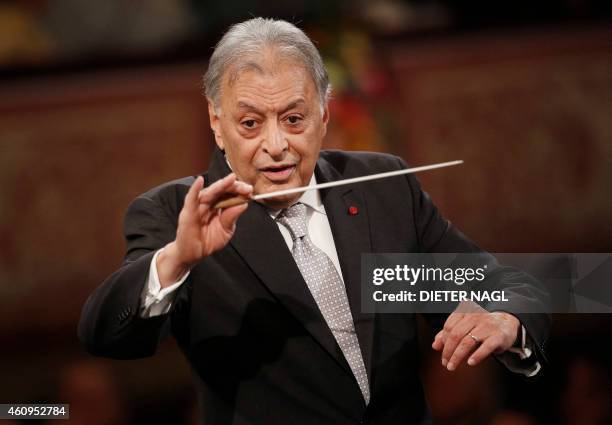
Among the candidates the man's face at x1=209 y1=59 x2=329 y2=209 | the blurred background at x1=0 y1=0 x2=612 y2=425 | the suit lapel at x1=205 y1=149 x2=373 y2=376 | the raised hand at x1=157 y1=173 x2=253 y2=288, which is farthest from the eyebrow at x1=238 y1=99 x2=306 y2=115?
the blurred background at x1=0 y1=0 x2=612 y2=425

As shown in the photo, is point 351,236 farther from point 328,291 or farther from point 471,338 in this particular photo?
point 471,338

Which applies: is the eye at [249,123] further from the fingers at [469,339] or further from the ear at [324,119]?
the fingers at [469,339]

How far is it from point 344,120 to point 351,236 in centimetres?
130

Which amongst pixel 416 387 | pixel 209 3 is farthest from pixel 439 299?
pixel 209 3

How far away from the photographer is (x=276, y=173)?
151 cm

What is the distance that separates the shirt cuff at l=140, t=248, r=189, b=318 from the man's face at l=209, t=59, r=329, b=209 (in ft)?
0.83

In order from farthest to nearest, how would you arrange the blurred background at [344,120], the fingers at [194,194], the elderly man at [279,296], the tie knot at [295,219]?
the blurred background at [344,120] → the tie knot at [295,219] → the elderly man at [279,296] → the fingers at [194,194]

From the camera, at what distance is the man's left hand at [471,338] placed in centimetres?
135

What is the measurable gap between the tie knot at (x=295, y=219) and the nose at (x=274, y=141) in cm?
13

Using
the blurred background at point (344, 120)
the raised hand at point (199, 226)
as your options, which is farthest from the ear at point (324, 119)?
the blurred background at point (344, 120)

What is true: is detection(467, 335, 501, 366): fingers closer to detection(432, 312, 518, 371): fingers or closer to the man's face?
detection(432, 312, 518, 371): fingers

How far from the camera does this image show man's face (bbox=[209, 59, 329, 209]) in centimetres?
149

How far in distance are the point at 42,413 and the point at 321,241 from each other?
653 mm

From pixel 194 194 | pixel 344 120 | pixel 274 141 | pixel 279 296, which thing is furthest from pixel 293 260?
pixel 344 120
